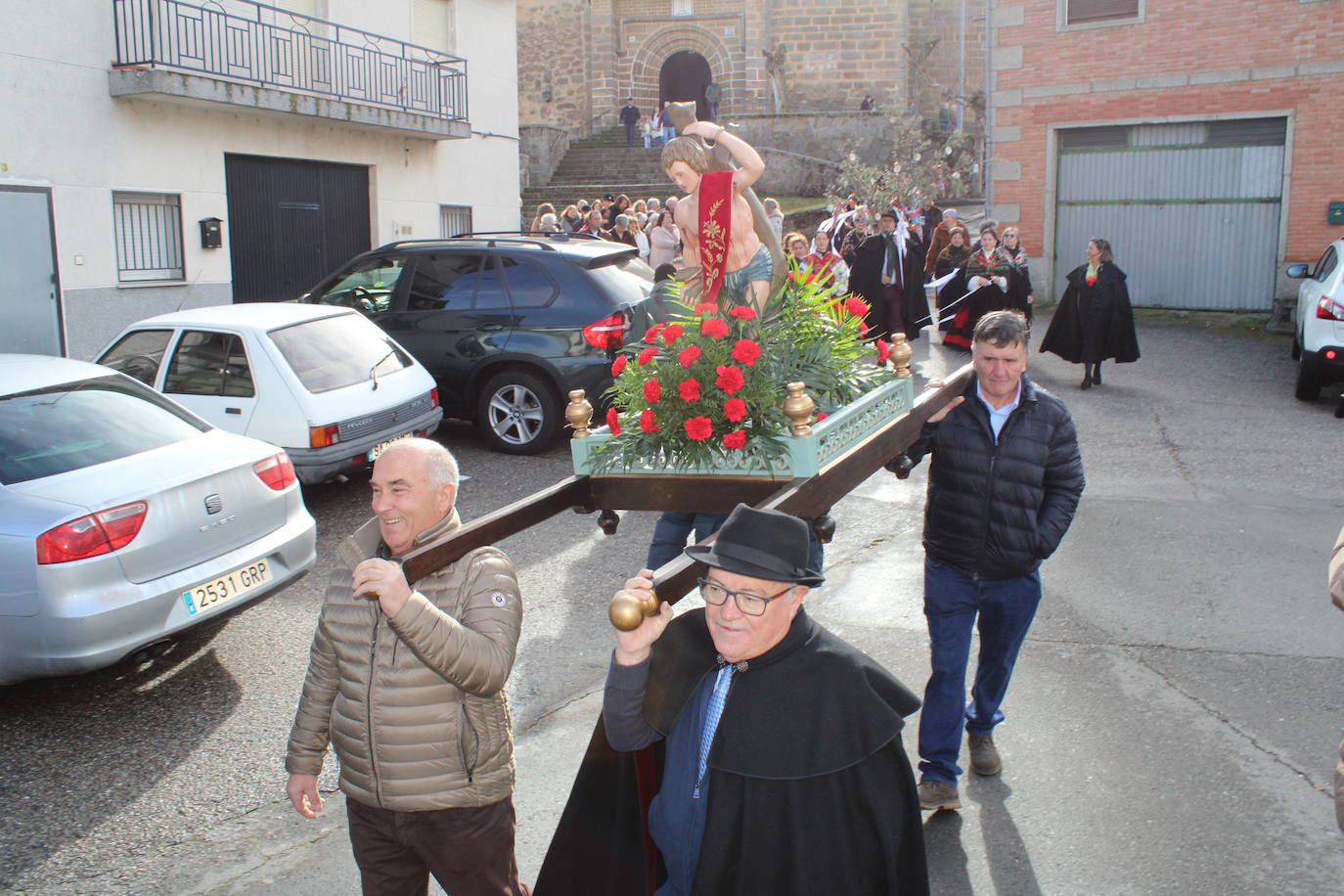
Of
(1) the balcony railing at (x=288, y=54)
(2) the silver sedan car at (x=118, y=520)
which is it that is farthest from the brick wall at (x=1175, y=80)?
(2) the silver sedan car at (x=118, y=520)

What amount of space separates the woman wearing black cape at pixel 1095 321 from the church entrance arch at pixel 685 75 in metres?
29.2

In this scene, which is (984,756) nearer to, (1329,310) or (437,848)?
(437,848)

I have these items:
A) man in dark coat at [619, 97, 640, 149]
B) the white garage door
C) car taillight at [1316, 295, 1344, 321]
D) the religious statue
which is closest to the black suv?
the religious statue

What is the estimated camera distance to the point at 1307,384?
38.8 feet

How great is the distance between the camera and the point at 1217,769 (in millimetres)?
4660

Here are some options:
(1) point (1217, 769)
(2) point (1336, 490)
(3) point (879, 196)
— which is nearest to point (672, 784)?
(1) point (1217, 769)

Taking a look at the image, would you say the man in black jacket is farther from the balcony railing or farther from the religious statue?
the balcony railing

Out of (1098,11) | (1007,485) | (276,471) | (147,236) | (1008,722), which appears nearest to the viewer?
(1007,485)

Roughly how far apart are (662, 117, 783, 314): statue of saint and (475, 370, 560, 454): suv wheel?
569cm

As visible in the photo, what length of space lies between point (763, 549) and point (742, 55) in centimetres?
3942

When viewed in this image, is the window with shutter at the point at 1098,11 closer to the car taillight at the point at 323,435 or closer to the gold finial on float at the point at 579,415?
the car taillight at the point at 323,435

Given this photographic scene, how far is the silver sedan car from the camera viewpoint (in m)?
4.90

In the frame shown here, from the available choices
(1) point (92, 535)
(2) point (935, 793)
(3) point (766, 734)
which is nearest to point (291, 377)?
(1) point (92, 535)

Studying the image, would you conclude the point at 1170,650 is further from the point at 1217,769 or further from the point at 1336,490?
the point at 1336,490
